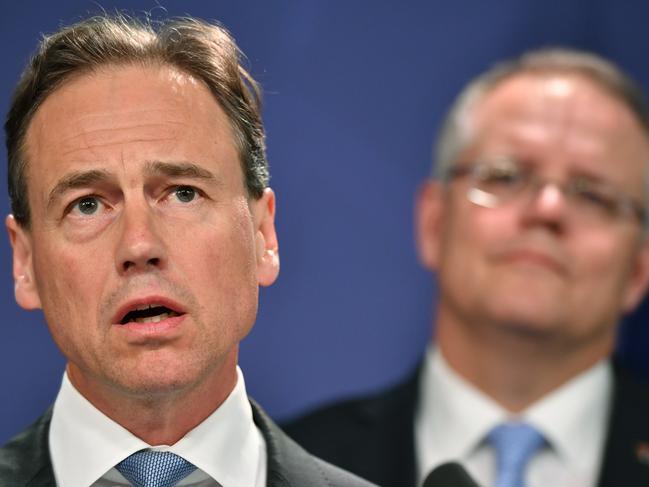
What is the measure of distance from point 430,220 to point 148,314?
32.2 inches

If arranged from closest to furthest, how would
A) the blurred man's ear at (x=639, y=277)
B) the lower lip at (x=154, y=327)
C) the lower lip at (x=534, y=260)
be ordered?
the lower lip at (x=154, y=327) → the lower lip at (x=534, y=260) → the blurred man's ear at (x=639, y=277)

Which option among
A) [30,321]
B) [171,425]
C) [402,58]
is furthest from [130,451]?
[402,58]

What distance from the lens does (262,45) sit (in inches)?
37.3

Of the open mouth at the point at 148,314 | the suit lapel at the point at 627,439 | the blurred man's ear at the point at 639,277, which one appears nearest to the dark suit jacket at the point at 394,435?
the suit lapel at the point at 627,439

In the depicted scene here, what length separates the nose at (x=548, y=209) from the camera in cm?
137

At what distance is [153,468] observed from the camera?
2.58ft

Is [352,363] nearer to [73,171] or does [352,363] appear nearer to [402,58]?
[402,58]

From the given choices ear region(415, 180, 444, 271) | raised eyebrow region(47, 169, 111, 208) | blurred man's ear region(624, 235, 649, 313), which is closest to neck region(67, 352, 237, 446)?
raised eyebrow region(47, 169, 111, 208)

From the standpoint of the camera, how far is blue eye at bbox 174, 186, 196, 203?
77 centimetres

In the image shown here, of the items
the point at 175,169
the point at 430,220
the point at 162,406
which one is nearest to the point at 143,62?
the point at 175,169

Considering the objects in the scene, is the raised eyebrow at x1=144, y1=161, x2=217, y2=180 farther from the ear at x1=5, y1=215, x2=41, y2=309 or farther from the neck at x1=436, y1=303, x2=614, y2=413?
the neck at x1=436, y1=303, x2=614, y2=413

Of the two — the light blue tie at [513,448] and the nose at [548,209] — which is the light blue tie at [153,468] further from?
the nose at [548,209]

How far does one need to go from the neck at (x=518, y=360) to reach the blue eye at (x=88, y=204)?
2.29ft

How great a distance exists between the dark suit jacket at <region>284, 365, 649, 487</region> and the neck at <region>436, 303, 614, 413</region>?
0.05 metres
